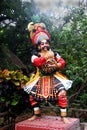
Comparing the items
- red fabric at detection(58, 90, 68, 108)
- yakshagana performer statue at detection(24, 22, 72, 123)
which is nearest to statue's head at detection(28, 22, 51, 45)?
yakshagana performer statue at detection(24, 22, 72, 123)

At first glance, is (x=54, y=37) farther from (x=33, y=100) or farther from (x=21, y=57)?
(x=33, y=100)

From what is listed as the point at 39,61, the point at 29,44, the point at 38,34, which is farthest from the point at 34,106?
the point at 29,44

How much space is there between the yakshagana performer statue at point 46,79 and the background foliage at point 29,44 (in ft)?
1.33

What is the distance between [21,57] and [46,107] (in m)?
1.03

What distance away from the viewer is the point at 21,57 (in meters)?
5.68

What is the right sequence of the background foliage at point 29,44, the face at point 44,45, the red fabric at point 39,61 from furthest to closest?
the background foliage at point 29,44 < the face at point 44,45 < the red fabric at point 39,61

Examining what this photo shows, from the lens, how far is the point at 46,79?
3994mm

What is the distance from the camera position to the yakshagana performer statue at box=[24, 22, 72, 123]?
3885 millimetres

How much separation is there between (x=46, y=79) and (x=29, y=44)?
1.73 m

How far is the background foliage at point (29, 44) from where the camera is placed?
4.71 m

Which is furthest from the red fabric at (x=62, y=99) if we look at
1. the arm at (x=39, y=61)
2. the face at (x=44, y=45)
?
the face at (x=44, y=45)

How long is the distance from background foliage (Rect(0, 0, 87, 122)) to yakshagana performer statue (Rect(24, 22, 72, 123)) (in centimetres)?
41

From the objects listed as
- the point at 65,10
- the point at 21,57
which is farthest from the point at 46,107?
the point at 65,10

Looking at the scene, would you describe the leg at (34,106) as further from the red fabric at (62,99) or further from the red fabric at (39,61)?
the red fabric at (39,61)
